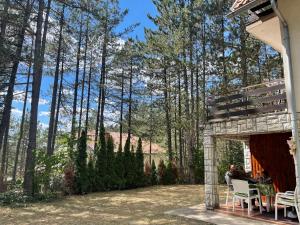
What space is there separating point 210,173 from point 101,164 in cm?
679

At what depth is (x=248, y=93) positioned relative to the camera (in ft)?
24.8

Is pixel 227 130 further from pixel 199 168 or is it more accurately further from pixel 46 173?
pixel 199 168

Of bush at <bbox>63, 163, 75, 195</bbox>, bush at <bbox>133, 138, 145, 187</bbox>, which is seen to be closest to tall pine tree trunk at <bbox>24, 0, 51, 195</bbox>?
bush at <bbox>63, 163, 75, 195</bbox>

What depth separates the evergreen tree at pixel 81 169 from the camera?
12227 millimetres

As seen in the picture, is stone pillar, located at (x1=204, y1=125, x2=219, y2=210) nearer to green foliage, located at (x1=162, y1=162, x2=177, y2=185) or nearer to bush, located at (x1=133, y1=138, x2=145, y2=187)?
bush, located at (x1=133, y1=138, x2=145, y2=187)

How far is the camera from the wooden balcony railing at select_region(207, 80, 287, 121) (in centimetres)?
691

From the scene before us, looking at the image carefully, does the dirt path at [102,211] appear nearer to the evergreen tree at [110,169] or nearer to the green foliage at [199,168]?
the evergreen tree at [110,169]

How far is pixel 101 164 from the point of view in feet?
44.7

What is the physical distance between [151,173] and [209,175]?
7.92 m

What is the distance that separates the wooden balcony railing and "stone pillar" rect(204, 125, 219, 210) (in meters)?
0.61

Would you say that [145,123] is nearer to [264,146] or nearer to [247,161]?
[247,161]

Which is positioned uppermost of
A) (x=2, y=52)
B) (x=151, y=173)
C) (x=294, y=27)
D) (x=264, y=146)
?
(x=2, y=52)

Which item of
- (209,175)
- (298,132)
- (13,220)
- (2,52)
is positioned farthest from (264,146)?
(2,52)

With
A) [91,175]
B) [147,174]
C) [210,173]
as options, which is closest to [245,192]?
[210,173]
